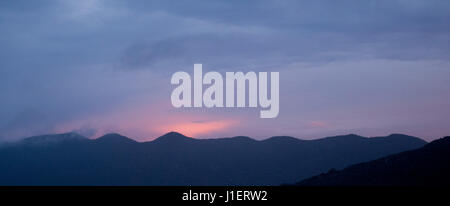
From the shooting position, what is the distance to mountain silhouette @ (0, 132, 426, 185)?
4833 inches

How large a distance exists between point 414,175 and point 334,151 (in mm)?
79794

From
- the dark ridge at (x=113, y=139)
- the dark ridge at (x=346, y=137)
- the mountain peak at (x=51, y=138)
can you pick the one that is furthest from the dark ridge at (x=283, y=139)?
the mountain peak at (x=51, y=138)

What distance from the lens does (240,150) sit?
14250 cm

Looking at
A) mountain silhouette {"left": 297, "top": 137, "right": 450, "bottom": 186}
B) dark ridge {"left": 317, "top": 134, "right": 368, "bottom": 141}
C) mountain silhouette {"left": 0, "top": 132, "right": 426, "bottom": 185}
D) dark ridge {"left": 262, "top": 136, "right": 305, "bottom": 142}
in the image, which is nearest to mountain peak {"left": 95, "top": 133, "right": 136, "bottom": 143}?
mountain silhouette {"left": 0, "top": 132, "right": 426, "bottom": 185}

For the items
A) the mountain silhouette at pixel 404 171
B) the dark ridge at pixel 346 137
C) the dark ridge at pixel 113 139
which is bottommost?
the mountain silhouette at pixel 404 171

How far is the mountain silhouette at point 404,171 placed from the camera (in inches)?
1817

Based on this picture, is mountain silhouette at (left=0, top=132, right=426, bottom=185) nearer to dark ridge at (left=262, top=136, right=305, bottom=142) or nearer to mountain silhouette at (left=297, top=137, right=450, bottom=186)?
dark ridge at (left=262, top=136, right=305, bottom=142)

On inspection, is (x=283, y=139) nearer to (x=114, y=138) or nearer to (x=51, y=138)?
(x=114, y=138)

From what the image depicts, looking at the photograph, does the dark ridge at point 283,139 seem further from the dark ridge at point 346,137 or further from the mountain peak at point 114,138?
the mountain peak at point 114,138

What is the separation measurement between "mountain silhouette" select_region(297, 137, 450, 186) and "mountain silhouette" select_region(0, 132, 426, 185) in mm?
61008

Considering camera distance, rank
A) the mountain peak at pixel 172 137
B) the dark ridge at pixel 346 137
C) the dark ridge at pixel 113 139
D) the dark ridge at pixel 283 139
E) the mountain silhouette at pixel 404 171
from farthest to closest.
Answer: the dark ridge at pixel 113 139 → the mountain peak at pixel 172 137 → the dark ridge at pixel 283 139 → the dark ridge at pixel 346 137 → the mountain silhouette at pixel 404 171

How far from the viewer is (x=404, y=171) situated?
48.7 meters
